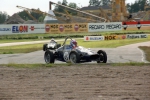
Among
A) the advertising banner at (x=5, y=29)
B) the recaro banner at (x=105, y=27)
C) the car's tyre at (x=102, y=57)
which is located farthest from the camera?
the recaro banner at (x=105, y=27)

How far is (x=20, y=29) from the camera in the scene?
6869 cm

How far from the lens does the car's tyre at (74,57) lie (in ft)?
67.9

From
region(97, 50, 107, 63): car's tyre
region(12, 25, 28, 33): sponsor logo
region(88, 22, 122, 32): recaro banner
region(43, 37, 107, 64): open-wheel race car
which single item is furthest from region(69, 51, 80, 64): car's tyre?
region(12, 25, 28, 33): sponsor logo

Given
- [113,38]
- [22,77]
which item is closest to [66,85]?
[22,77]

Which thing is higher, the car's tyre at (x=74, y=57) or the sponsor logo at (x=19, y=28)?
the sponsor logo at (x=19, y=28)

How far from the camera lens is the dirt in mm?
10039

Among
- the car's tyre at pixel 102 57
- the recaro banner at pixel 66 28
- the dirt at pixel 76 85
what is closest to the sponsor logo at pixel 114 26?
the recaro banner at pixel 66 28

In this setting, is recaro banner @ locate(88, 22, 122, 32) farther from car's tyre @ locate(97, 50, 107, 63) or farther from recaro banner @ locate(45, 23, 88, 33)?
car's tyre @ locate(97, 50, 107, 63)

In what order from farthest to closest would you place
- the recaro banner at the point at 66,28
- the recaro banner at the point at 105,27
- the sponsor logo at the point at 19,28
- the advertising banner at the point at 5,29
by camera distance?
1. the recaro banner at the point at 66,28
2. the recaro banner at the point at 105,27
3. the sponsor logo at the point at 19,28
4. the advertising banner at the point at 5,29

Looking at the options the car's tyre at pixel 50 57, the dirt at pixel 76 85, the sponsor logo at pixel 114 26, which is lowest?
the dirt at pixel 76 85

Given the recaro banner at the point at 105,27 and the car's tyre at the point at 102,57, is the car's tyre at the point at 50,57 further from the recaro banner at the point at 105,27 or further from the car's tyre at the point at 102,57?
the recaro banner at the point at 105,27

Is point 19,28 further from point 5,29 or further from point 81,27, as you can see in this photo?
point 81,27

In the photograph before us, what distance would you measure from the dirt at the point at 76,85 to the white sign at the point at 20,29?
53.4m

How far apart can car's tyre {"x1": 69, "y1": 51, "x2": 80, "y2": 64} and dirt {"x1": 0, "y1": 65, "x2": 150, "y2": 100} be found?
16.1 feet
